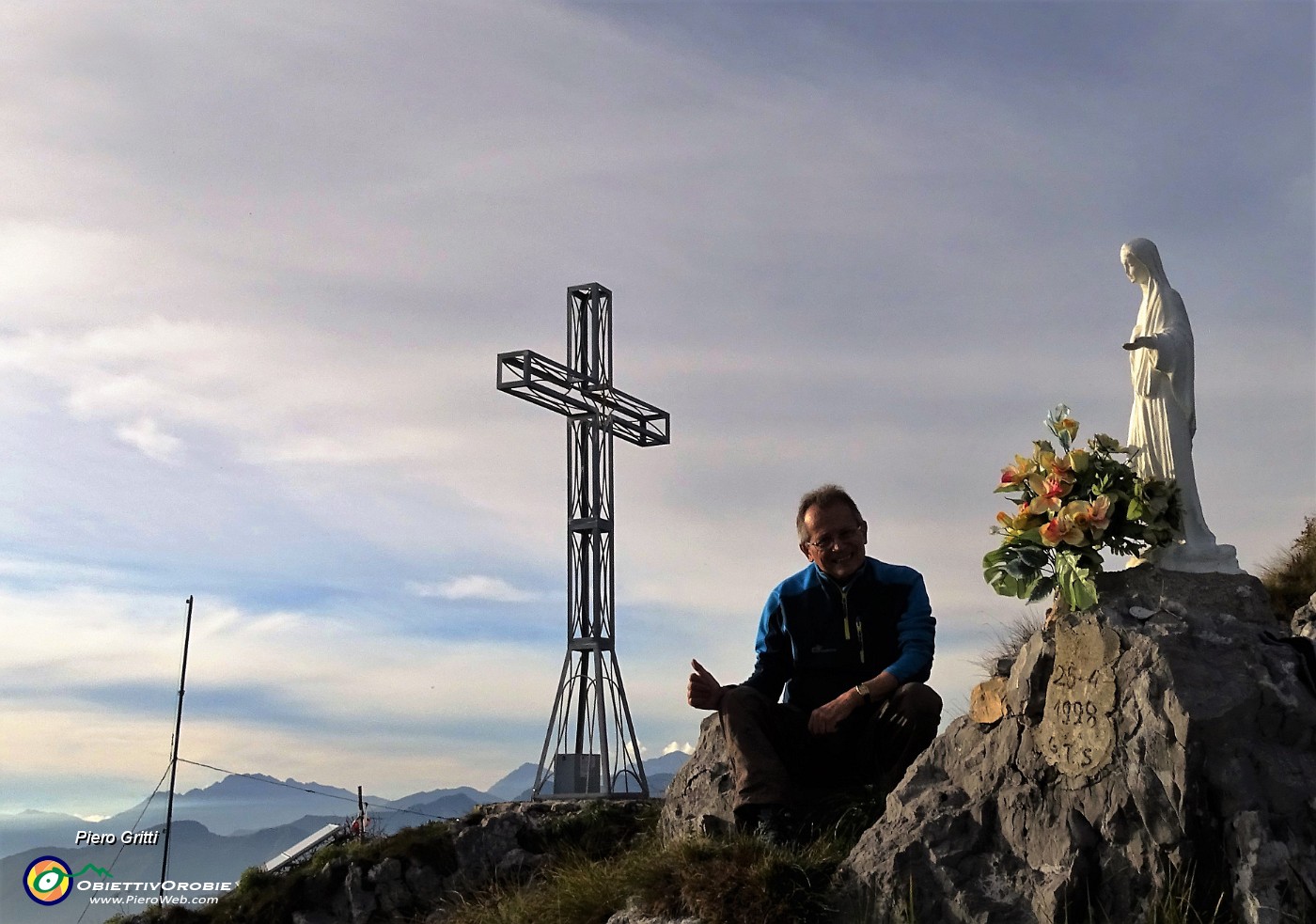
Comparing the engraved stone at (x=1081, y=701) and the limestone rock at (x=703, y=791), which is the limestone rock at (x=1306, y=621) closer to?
the engraved stone at (x=1081, y=701)

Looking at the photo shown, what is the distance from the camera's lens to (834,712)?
6254mm

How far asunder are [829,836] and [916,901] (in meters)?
0.83

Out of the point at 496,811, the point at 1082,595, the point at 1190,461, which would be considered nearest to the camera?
A: the point at 1082,595

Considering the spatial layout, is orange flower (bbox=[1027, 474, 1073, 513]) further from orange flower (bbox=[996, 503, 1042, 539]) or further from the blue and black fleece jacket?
the blue and black fleece jacket

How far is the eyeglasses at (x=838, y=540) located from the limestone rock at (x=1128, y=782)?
1240mm

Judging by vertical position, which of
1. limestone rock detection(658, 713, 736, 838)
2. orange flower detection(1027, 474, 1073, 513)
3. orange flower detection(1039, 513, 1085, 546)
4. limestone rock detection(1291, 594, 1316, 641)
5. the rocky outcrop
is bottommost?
the rocky outcrop

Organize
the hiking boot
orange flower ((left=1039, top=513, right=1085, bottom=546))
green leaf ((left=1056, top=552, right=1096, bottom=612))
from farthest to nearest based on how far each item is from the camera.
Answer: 1. the hiking boot
2. orange flower ((left=1039, top=513, right=1085, bottom=546))
3. green leaf ((left=1056, top=552, right=1096, bottom=612))

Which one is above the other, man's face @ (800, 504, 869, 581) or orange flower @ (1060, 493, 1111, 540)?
man's face @ (800, 504, 869, 581)

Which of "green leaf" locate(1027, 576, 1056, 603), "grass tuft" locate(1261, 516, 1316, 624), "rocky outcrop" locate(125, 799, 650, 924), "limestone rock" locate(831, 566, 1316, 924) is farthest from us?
"grass tuft" locate(1261, 516, 1316, 624)

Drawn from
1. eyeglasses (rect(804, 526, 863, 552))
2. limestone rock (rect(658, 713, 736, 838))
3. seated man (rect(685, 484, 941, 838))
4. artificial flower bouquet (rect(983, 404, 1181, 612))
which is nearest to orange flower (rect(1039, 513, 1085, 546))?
artificial flower bouquet (rect(983, 404, 1181, 612))

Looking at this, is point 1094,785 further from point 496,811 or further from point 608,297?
point 608,297

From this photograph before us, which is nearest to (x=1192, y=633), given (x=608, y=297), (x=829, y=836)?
(x=829, y=836)

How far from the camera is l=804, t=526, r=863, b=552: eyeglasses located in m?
6.60

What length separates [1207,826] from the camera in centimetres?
483
